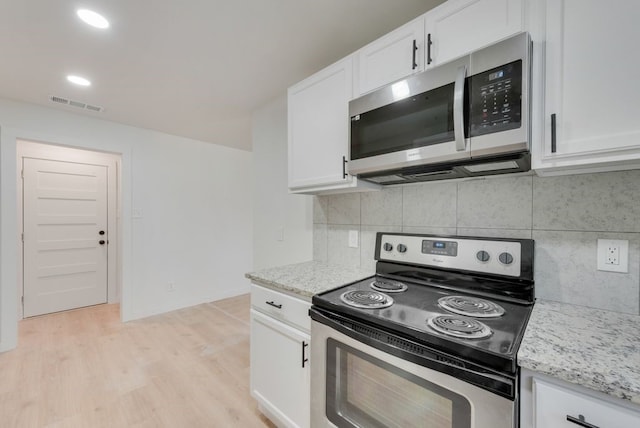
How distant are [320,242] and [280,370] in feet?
2.99

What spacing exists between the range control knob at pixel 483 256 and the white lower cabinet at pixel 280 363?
861 mm

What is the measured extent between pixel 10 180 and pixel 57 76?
1236 millimetres

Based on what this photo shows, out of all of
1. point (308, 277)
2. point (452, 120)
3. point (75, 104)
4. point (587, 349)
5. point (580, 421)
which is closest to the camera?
point (580, 421)

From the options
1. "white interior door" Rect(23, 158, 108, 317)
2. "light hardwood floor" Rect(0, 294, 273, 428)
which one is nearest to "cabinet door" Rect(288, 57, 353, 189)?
"light hardwood floor" Rect(0, 294, 273, 428)

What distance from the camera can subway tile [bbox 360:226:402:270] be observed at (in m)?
1.79

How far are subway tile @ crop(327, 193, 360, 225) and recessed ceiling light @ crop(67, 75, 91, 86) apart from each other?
2225 millimetres

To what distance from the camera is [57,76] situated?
216 cm

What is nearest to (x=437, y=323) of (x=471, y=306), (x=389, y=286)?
(x=471, y=306)

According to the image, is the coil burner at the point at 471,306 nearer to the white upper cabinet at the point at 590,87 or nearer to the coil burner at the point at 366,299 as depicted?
the coil burner at the point at 366,299

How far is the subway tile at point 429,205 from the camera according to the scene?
147 centimetres

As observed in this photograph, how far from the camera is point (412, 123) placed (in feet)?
4.05

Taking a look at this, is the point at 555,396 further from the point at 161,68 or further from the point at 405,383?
the point at 161,68

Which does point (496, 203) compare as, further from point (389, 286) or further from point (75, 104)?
point (75, 104)

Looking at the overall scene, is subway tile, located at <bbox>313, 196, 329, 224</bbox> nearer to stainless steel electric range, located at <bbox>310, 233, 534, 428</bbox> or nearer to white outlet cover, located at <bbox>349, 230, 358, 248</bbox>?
white outlet cover, located at <bbox>349, 230, 358, 248</bbox>
